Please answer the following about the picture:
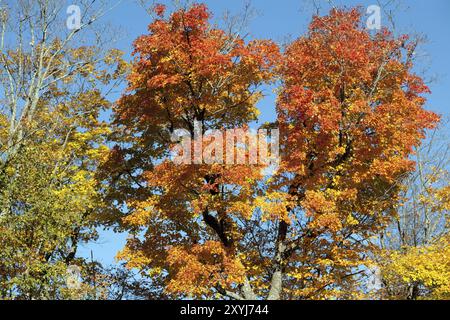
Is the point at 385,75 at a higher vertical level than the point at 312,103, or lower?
higher

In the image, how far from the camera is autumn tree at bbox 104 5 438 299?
72.8ft

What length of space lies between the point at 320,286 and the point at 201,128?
821 cm

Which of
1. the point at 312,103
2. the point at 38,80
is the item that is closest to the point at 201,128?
the point at 312,103

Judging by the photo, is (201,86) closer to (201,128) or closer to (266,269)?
(201,128)

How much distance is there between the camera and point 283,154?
78.9 feet

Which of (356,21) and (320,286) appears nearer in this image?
(320,286)

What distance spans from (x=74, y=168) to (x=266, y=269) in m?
11.8

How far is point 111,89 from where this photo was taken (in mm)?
31141

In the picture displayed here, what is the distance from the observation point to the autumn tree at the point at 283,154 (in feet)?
72.8

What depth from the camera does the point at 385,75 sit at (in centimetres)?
2328
